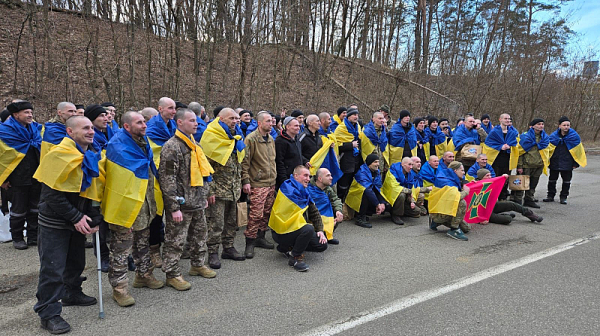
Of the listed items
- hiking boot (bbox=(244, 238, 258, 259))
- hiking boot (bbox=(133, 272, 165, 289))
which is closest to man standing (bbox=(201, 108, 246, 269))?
hiking boot (bbox=(244, 238, 258, 259))

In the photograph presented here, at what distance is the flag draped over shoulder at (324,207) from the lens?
570 cm

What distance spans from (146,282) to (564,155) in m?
9.96

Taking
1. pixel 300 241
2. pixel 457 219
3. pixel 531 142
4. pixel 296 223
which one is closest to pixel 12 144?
pixel 296 223

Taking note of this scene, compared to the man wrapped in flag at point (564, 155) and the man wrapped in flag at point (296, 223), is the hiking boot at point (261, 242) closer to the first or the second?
the man wrapped in flag at point (296, 223)

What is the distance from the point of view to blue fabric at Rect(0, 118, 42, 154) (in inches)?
213

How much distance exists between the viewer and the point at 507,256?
5.48 metres

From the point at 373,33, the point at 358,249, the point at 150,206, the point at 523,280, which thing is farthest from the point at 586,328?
the point at 373,33

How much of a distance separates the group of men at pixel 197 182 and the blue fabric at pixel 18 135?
13 mm

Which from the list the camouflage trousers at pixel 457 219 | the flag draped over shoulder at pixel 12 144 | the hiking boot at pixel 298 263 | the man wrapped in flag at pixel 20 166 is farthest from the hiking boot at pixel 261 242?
the flag draped over shoulder at pixel 12 144

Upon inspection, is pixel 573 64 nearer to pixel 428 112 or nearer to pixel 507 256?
pixel 428 112

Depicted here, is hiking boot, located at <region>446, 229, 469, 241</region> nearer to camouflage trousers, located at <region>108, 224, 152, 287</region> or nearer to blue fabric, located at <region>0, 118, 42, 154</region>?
camouflage trousers, located at <region>108, 224, 152, 287</region>

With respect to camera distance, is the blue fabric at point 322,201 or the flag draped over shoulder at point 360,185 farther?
the flag draped over shoulder at point 360,185

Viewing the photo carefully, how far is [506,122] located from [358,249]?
18.0 ft

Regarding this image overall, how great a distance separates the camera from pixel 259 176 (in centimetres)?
569
